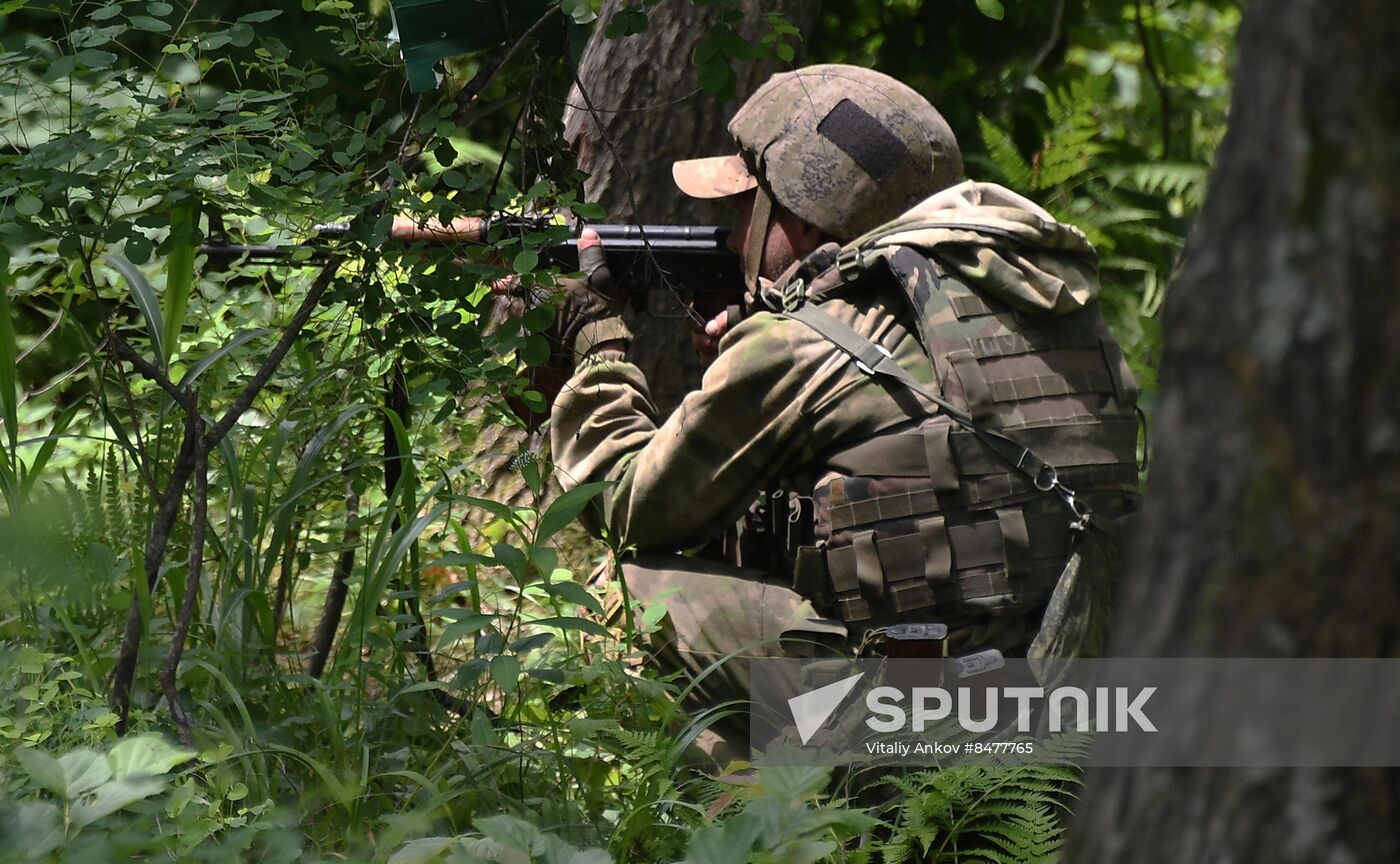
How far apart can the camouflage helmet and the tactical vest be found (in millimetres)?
278

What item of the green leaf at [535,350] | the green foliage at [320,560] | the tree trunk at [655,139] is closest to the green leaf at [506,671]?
the green foliage at [320,560]

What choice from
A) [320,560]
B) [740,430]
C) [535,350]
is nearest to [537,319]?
[535,350]

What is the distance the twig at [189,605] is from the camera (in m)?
2.46

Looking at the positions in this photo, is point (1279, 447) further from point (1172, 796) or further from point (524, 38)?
point (524, 38)

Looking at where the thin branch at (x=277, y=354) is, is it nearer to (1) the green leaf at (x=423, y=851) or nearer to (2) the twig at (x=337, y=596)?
(2) the twig at (x=337, y=596)

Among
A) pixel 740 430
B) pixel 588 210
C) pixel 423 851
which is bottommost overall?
pixel 423 851

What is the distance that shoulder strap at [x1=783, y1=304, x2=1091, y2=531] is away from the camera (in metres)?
2.93

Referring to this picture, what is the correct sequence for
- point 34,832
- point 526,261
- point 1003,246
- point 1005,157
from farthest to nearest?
point 1005,157, point 1003,246, point 526,261, point 34,832

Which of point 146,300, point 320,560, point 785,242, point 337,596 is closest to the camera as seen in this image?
point 146,300

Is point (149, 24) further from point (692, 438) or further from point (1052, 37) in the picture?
point (1052, 37)

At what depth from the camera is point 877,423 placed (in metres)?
3.01

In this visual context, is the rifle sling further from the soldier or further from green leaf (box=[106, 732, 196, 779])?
green leaf (box=[106, 732, 196, 779])

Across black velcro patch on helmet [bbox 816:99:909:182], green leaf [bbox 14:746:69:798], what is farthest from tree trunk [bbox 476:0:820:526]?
green leaf [bbox 14:746:69:798]

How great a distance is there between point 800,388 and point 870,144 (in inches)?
25.3
